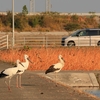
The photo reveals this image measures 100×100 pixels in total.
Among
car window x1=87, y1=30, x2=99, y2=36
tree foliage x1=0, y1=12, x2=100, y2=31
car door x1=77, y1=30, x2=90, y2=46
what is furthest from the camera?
tree foliage x1=0, y1=12, x2=100, y2=31

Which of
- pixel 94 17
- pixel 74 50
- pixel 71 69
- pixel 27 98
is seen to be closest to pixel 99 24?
pixel 94 17

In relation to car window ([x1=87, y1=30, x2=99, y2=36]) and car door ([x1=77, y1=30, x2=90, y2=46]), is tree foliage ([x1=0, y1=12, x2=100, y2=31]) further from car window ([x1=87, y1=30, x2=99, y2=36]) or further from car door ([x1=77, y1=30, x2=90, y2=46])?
car door ([x1=77, y1=30, x2=90, y2=46])

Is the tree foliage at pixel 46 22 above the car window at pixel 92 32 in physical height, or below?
below

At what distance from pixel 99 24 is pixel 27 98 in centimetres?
7157

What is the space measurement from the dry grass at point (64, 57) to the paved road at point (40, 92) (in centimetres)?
1057

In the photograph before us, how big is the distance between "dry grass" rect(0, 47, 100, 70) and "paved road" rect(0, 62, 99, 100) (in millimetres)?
10573

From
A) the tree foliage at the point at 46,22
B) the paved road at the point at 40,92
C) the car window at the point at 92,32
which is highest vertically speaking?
the car window at the point at 92,32

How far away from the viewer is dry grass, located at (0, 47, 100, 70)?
33781 mm

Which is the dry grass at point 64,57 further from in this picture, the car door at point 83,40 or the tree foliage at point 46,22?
the tree foliage at point 46,22

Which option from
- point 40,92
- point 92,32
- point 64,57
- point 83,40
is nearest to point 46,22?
point 92,32

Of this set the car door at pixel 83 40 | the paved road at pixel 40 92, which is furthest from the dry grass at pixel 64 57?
the paved road at pixel 40 92

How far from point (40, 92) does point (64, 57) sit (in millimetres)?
17807

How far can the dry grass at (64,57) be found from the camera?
33.8m

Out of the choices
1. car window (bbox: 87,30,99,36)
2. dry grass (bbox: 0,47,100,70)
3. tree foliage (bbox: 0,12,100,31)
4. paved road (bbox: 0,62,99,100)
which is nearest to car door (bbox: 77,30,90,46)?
car window (bbox: 87,30,99,36)
